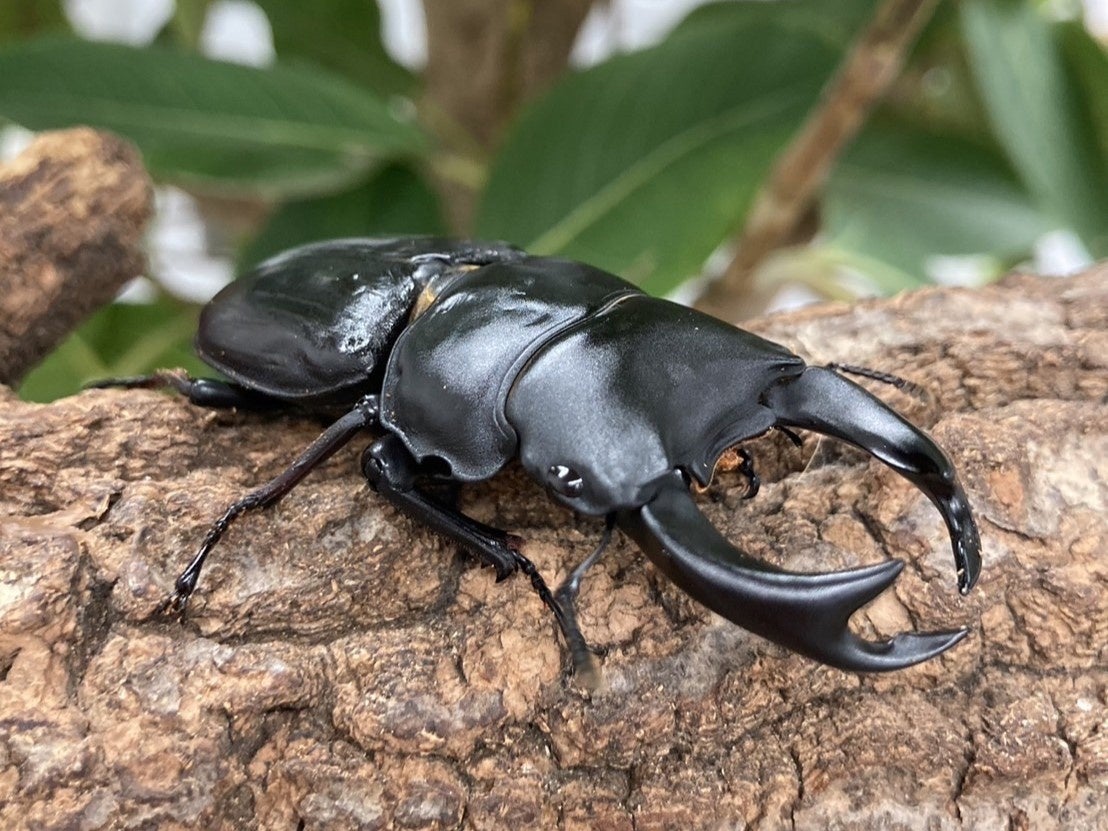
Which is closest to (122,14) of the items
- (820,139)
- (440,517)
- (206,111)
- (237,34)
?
(237,34)

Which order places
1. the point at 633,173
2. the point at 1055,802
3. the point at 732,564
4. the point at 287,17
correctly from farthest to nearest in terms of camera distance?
the point at 287,17 → the point at 633,173 → the point at 1055,802 → the point at 732,564

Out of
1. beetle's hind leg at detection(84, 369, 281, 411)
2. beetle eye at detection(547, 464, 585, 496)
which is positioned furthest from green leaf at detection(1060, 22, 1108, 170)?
beetle's hind leg at detection(84, 369, 281, 411)

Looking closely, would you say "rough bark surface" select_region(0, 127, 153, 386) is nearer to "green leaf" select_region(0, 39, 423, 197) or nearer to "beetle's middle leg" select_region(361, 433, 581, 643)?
"green leaf" select_region(0, 39, 423, 197)

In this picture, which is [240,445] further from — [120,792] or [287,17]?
[287,17]

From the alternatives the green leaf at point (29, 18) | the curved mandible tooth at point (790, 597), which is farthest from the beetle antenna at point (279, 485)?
the green leaf at point (29, 18)

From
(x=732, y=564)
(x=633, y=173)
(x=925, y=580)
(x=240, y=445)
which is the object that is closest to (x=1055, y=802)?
(x=925, y=580)
